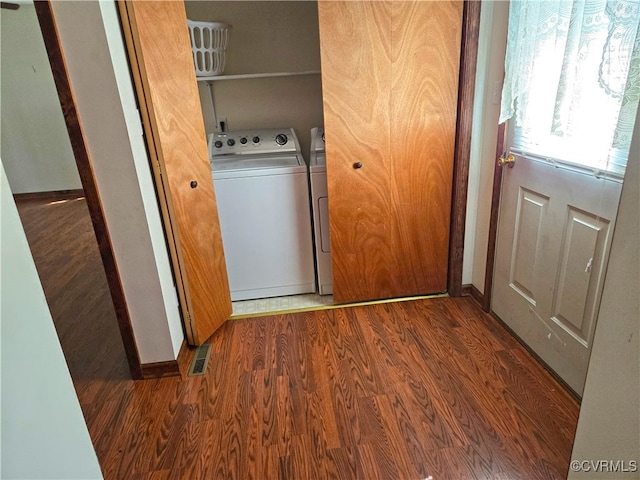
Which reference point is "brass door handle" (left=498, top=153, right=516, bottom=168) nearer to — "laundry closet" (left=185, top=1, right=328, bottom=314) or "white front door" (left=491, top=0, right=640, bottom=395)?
"white front door" (left=491, top=0, right=640, bottom=395)

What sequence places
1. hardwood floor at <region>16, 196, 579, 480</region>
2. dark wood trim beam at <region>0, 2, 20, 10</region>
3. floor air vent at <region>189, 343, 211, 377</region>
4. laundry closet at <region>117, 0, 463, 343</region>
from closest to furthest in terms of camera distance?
hardwood floor at <region>16, 196, 579, 480</region> → laundry closet at <region>117, 0, 463, 343</region> → floor air vent at <region>189, 343, 211, 377</region> → dark wood trim beam at <region>0, 2, 20, 10</region>

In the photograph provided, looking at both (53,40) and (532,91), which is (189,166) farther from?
(532,91)

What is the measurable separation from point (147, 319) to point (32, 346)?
1182mm

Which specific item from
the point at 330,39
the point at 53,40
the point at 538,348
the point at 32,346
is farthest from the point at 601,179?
the point at 53,40

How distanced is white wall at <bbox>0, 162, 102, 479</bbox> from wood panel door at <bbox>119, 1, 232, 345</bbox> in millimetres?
1138

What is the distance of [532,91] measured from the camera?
5.30ft

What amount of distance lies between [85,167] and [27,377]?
Result: 3.68ft

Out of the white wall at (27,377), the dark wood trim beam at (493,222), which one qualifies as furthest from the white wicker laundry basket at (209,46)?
the white wall at (27,377)

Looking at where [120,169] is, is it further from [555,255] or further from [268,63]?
[555,255]

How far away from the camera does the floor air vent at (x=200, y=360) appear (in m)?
1.90

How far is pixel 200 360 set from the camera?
6.49ft

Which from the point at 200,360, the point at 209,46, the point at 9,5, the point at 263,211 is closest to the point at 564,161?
the point at 263,211

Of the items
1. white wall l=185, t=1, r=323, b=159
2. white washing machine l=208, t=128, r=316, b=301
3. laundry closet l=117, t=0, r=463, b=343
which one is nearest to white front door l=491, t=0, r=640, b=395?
laundry closet l=117, t=0, r=463, b=343

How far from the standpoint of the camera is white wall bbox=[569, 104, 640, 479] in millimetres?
773
